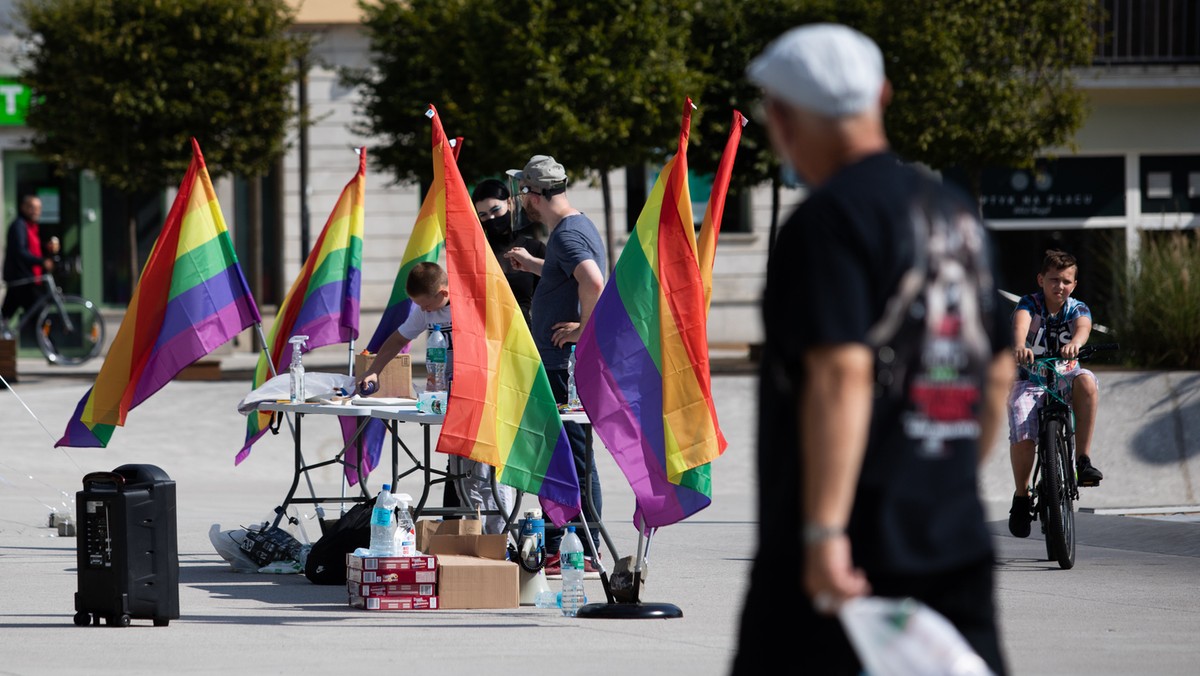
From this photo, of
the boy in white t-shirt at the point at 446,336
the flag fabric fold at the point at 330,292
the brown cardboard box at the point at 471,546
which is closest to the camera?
the brown cardboard box at the point at 471,546

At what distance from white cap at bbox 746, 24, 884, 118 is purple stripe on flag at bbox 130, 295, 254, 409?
5.99 m

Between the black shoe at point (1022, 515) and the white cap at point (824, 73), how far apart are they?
21.1ft

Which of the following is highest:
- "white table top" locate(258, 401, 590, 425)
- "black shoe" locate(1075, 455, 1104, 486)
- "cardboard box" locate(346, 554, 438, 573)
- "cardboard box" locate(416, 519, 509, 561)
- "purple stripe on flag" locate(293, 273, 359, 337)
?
"purple stripe on flag" locate(293, 273, 359, 337)

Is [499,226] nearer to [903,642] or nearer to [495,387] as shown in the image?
[495,387]

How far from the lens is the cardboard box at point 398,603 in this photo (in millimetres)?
7324

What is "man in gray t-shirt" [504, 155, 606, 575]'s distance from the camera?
786 cm

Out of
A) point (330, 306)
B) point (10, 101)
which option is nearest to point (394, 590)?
point (330, 306)

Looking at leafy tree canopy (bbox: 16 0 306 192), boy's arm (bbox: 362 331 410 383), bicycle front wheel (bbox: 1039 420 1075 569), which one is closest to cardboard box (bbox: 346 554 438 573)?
boy's arm (bbox: 362 331 410 383)

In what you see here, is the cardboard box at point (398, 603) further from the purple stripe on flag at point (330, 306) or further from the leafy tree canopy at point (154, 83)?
the leafy tree canopy at point (154, 83)

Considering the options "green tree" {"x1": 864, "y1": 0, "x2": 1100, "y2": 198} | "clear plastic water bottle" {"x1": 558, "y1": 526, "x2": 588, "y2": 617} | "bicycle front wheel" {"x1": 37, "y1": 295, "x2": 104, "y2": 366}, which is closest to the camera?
"clear plastic water bottle" {"x1": 558, "y1": 526, "x2": 588, "y2": 617}

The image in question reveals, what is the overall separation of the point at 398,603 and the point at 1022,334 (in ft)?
12.1

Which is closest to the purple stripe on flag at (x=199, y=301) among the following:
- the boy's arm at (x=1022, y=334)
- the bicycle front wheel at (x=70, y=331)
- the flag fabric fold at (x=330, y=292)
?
the flag fabric fold at (x=330, y=292)

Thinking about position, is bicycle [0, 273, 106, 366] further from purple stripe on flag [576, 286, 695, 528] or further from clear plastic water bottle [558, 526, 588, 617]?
purple stripe on flag [576, 286, 695, 528]

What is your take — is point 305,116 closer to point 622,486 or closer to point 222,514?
point 622,486
